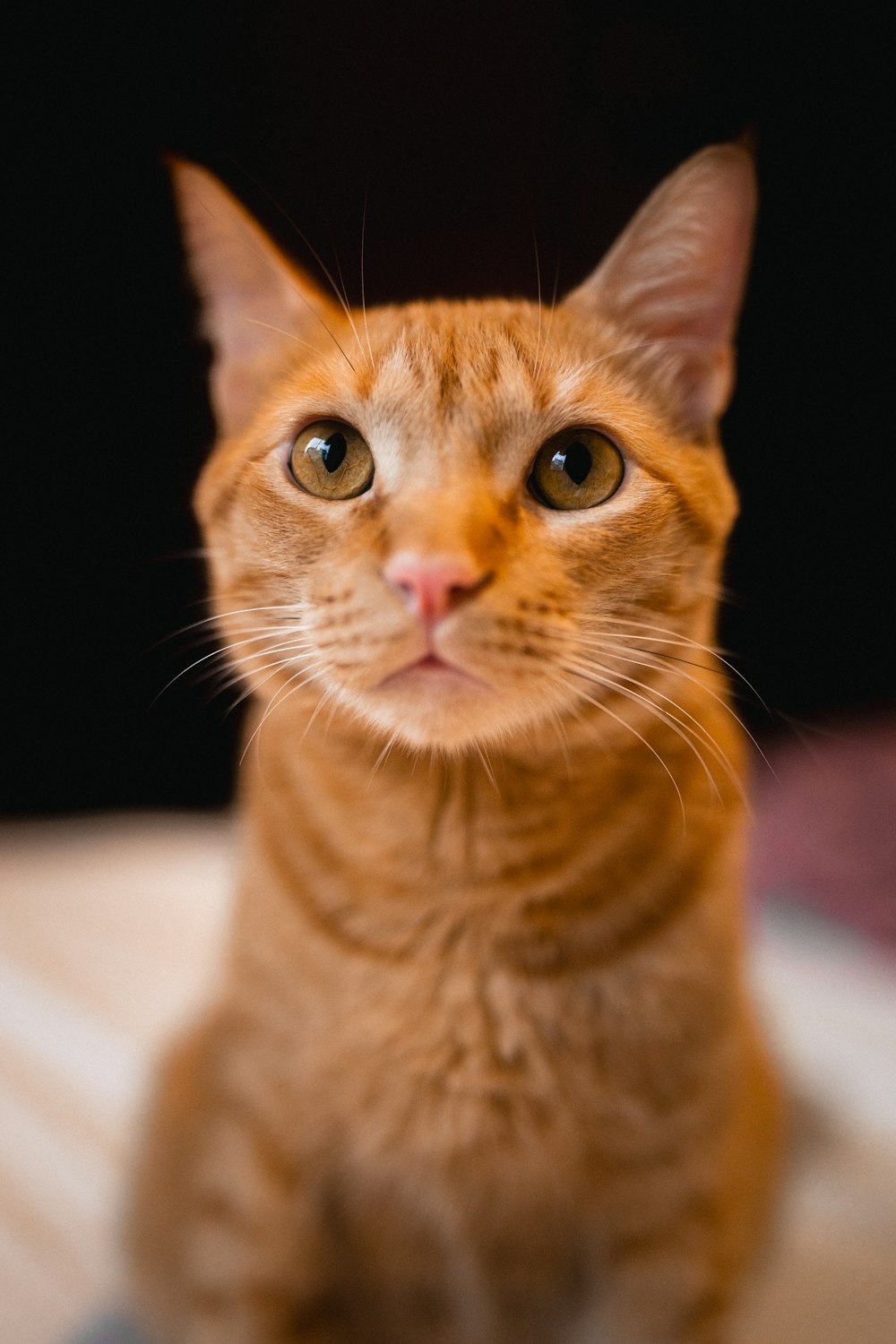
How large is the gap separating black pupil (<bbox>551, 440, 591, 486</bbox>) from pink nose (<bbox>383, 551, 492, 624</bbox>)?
0.15 m

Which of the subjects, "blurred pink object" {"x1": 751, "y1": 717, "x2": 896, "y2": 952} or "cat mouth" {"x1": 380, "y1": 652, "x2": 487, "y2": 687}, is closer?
"cat mouth" {"x1": 380, "y1": 652, "x2": 487, "y2": 687}

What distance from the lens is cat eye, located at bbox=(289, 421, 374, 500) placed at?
2.57 ft

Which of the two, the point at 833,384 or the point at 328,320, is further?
the point at 833,384

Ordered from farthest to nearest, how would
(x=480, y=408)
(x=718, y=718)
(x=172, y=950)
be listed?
(x=172, y=950) → (x=718, y=718) → (x=480, y=408)

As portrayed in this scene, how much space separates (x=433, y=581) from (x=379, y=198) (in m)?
0.31

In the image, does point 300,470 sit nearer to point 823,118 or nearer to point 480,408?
point 480,408

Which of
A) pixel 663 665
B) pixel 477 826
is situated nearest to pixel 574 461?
pixel 663 665

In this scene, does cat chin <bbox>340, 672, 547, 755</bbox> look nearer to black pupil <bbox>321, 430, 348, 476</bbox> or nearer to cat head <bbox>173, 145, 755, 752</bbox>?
cat head <bbox>173, 145, 755, 752</bbox>

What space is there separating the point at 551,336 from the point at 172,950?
1107 millimetres

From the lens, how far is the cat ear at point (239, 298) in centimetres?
79


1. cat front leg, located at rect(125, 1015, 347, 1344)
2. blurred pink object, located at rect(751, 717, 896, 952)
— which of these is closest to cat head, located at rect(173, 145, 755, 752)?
cat front leg, located at rect(125, 1015, 347, 1344)

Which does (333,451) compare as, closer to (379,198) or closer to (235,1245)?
(379,198)

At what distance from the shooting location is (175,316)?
0.92m

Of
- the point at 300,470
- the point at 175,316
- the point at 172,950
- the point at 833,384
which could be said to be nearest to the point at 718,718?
the point at 833,384
